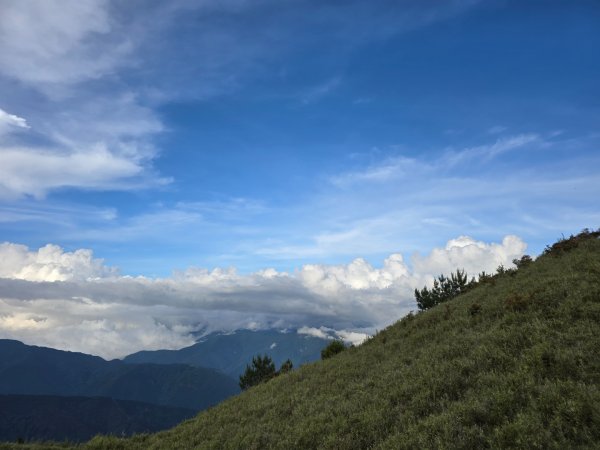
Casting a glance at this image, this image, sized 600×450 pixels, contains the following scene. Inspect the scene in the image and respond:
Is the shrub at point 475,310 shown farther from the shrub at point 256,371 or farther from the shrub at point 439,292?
the shrub at point 256,371

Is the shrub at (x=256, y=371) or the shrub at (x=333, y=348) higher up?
the shrub at (x=333, y=348)

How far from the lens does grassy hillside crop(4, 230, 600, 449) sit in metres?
9.18

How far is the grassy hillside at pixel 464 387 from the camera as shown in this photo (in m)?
9.18

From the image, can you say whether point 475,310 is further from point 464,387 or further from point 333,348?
point 333,348

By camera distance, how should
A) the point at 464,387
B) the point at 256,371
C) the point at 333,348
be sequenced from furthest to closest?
the point at 256,371 → the point at 333,348 → the point at 464,387

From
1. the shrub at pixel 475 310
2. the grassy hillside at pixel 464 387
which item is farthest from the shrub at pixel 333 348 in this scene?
the shrub at pixel 475 310

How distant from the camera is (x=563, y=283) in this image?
17578 mm

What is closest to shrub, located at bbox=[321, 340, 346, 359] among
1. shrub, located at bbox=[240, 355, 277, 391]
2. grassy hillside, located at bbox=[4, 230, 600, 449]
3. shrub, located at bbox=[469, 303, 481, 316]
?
grassy hillside, located at bbox=[4, 230, 600, 449]

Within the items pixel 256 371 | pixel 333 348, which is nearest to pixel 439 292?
pixel 333 348

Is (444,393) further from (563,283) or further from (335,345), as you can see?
(335,345)

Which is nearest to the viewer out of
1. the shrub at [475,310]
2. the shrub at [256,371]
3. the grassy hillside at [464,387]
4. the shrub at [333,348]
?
the grassy hillside at [464,387]

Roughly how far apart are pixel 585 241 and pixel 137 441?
28194mm

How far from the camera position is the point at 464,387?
1235 cm

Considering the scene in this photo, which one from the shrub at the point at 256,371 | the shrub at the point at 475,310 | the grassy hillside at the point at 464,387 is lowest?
the shrub at the point at 256,371
